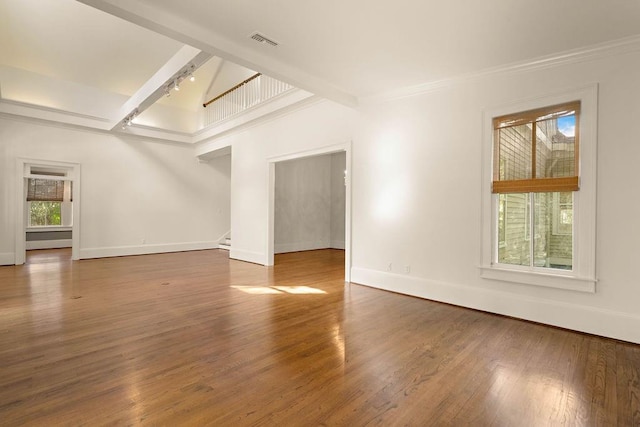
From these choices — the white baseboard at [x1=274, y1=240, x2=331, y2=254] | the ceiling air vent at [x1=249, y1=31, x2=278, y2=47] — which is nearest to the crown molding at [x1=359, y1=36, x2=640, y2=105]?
the ceiling air vent at [x1=249, y1=31, x2=278, y2=47]

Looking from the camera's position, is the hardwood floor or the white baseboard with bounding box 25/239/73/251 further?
the white baseboard with bounding box 25/239/73/251

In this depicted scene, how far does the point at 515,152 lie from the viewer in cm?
396

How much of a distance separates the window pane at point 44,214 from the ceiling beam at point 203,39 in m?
10.3

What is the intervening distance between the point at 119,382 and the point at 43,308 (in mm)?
2681

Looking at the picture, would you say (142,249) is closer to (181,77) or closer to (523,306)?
(181,77)

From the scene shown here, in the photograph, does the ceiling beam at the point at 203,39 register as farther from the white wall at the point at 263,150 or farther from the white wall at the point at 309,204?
the white wall at the point at 309,204

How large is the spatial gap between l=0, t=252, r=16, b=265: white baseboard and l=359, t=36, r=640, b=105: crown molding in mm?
8901

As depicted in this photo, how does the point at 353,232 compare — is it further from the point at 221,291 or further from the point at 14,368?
the point at 14,368

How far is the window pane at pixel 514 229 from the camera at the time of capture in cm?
391

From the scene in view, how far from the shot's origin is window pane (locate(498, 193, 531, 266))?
3910mm

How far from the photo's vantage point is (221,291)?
16.3ft

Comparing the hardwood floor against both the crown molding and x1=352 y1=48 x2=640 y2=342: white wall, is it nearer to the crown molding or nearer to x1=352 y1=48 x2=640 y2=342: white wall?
x1=352 y1=48 x2=640 y2=342: white wall

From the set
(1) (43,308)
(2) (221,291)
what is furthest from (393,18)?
(1) (43,308)

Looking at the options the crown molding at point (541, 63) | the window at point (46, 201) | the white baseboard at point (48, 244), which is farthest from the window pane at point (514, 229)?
the white baseboard at point (48, 244)
